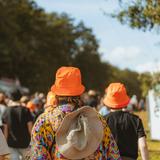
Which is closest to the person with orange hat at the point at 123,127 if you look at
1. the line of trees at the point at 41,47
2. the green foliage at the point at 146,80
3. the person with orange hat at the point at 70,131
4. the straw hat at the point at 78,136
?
the person with orange hat at the point at 70,131

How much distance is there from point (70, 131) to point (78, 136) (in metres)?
0.08

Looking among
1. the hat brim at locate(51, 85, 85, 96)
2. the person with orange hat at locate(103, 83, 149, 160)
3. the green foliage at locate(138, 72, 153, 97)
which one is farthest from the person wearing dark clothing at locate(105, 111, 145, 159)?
the green foliage at locate(138, 72, 153, 97)

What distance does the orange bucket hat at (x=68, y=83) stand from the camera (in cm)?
461

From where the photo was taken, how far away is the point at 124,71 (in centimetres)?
16725

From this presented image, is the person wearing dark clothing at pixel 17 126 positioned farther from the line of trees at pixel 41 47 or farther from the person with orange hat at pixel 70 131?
the line of trees at pixel 41 47

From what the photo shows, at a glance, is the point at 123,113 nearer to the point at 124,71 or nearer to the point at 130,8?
the point at 130,8

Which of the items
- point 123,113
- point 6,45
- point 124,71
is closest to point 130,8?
point 123,113

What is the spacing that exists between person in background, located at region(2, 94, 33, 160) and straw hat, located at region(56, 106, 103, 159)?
609 centimetres

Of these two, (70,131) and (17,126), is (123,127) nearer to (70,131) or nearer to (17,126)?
(70,131)

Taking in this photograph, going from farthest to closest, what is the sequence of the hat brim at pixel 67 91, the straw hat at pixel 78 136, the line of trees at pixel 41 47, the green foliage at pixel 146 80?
the line of trees at pixel 41 47 → the green foliage at pixel 146 80 → the hat brim at pixel 67 91 → the straw hat at pixel 78 136

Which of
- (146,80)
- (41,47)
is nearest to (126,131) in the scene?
(146,80)

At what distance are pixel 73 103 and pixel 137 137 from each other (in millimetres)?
2338

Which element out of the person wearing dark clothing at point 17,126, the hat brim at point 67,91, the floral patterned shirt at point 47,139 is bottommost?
the person wearing dark clothing at point 17,126

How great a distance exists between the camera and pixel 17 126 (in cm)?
1069
